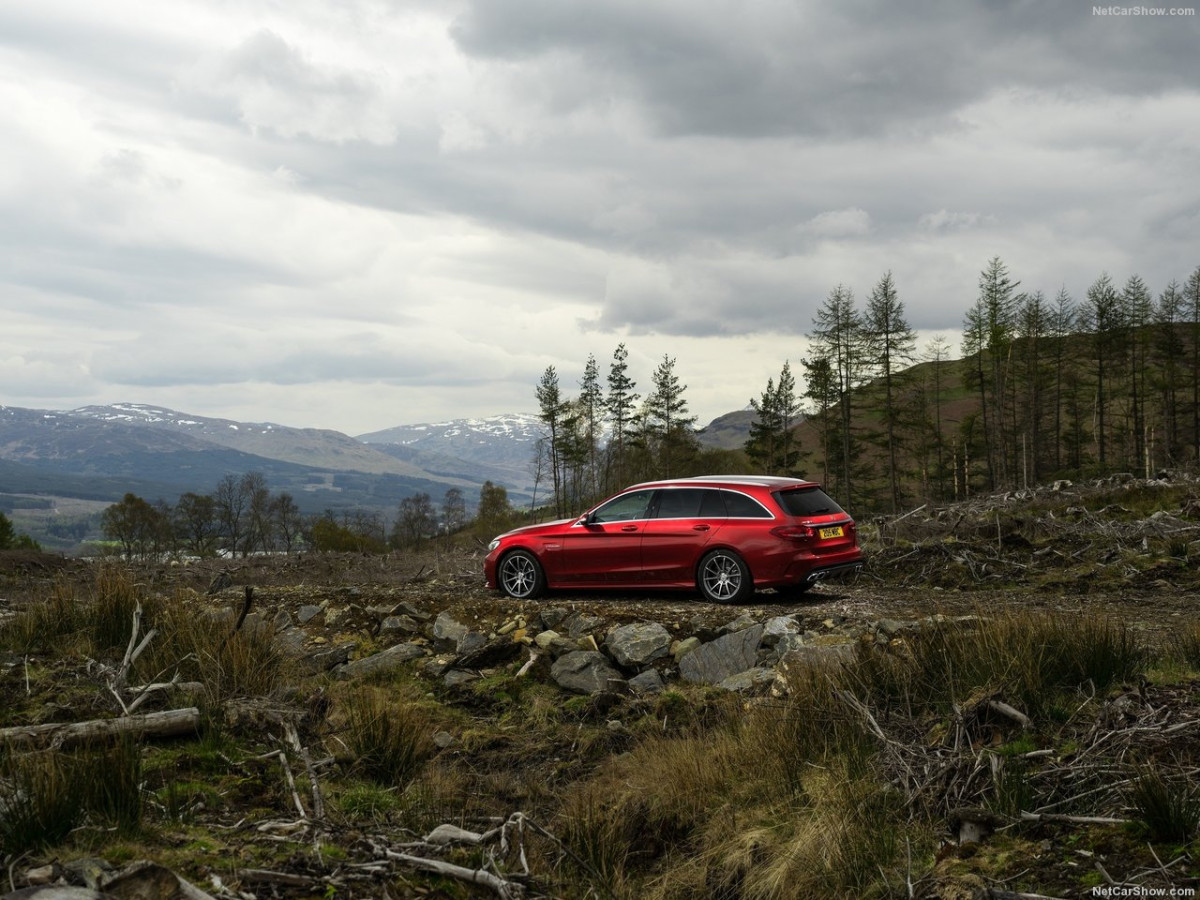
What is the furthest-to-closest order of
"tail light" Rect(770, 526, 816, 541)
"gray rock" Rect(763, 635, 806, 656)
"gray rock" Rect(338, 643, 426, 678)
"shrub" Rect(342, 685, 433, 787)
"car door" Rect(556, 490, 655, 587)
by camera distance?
1. "car door" Rect(556, 490, 655, 587)
2. "tail light" Rect(770, 526, 816, 541)
3. "gray rock" Rect(338, 643, 426, 678)
4. "gray rock" Rect(763, 635, 806, 656)
5. "shrub" Rect(342, 685, 433, 787)

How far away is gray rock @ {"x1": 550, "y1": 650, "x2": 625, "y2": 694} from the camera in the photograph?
940cm

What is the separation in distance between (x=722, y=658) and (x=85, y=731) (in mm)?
Result: 6113

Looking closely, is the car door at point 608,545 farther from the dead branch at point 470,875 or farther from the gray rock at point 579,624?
the dead branch at point 470,875

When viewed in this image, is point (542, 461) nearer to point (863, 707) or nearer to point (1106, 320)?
point (1106, 320)

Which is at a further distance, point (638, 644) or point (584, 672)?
point (638, 644)

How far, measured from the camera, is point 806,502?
11.7m

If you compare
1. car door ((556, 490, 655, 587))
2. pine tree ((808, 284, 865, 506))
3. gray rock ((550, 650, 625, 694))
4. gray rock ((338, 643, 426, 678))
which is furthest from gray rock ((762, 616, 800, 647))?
pine tree ((808, 284, 865, 506))

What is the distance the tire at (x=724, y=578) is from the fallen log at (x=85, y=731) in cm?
722

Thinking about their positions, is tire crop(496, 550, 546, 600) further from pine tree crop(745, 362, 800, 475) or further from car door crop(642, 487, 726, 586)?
pine tree crop(745, 362, 800, 475)

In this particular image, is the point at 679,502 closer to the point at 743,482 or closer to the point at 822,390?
the point at 743,482

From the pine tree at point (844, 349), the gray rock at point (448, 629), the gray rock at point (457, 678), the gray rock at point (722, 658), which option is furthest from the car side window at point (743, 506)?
the pine tree at point (844, 349)

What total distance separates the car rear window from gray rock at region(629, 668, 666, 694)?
323 cm

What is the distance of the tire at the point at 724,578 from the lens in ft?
37.9

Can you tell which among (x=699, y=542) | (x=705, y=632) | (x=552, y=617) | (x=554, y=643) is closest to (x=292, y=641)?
(x=554, y=643)
